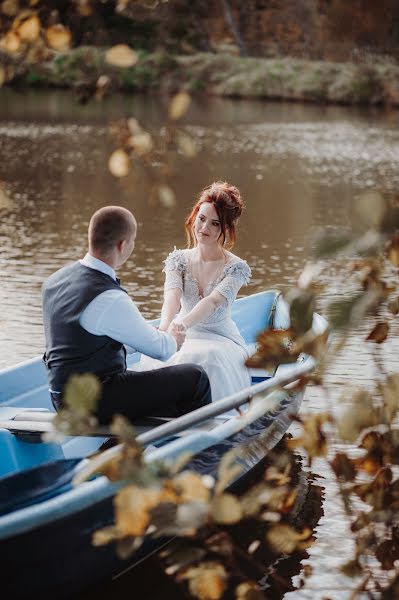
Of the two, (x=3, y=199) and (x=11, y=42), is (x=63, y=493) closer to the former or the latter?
(x=3, y=199)

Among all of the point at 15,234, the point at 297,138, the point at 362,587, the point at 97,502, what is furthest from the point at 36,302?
the point at 297,138

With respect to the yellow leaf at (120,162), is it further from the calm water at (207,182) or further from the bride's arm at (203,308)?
the bride's arm at (203,308)

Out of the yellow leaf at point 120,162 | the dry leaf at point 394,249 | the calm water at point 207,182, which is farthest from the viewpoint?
the calm water at point 207,182

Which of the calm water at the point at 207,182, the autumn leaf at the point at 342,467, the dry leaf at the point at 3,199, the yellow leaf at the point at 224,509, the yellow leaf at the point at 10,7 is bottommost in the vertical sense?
the calm water at the point at 207,182

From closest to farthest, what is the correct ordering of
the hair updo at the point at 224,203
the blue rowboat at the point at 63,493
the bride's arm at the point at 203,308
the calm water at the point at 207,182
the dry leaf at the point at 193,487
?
the dry leaf at the point at 193,487, the blue rowboat at the point at 63,493, the calm water at the point at 207,182, the hair updo at the point at 224,203, the bride's arm at the point at 203,308

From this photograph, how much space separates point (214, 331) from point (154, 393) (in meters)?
1.18

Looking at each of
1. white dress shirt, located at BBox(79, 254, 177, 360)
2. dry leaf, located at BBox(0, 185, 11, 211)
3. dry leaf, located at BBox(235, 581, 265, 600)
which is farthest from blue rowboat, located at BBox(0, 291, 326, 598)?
dry leaf, located at BBox(0, 185, 11, 211)

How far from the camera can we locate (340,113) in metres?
33.1

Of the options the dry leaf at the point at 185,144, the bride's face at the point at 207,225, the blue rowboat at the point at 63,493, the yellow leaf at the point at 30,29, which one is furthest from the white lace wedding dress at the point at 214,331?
the yellow leaf at the point at 30,29

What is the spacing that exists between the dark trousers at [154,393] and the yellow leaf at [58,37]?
2.55 meters

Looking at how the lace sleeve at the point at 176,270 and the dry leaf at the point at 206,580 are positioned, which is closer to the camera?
the dry leaf at the point at 206,580

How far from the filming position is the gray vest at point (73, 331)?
12.9 feet

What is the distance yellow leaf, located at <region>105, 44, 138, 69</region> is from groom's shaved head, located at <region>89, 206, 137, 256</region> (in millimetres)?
2354

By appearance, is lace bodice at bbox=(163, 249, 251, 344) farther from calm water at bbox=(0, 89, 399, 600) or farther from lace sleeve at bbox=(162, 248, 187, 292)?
calm water at bbox=(0, 89, 399, 600)
